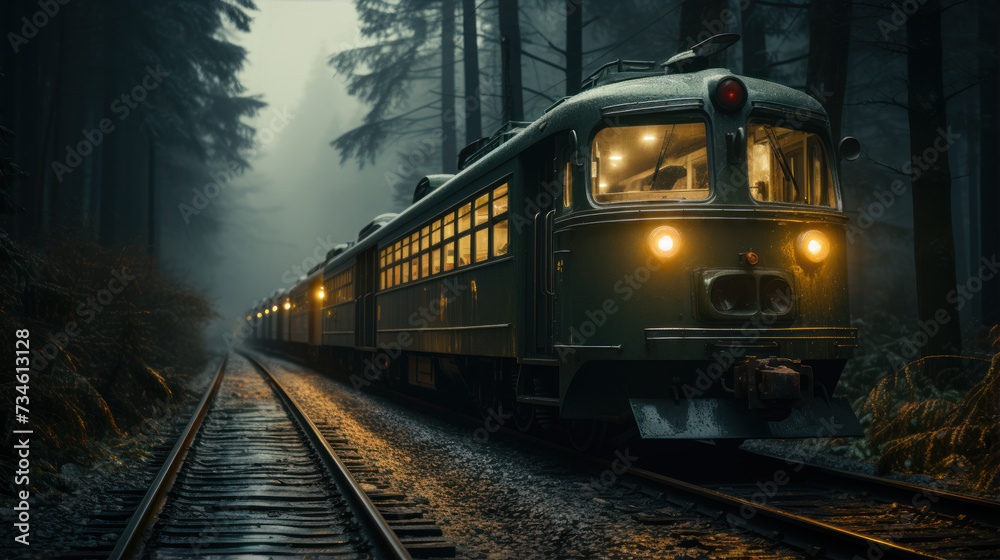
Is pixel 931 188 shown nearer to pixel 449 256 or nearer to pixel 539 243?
pixel 539 243

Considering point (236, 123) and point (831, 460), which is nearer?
point (831, 460)

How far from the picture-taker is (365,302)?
14945 millimetres

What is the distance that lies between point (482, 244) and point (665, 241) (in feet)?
8.92

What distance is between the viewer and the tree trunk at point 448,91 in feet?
93.6

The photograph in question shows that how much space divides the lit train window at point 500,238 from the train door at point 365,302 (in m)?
6.44

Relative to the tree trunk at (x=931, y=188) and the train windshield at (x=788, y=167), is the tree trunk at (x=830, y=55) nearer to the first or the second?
the tree trunk at (x=931, y=188)

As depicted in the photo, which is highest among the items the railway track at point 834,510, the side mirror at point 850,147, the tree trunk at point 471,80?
the tree trunk at point 471,80

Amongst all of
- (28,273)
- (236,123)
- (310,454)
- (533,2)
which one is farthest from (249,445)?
(533,2)

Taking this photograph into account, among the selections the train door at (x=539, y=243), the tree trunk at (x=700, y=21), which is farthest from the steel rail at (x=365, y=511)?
the tree trunk at (x=700, y=21)

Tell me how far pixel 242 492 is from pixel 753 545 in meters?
3.68

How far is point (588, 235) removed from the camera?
598cm

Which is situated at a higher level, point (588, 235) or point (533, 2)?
point (533, 2)

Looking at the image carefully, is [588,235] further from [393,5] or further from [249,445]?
[393,5]

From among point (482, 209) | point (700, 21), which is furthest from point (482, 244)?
point (700, 21)
